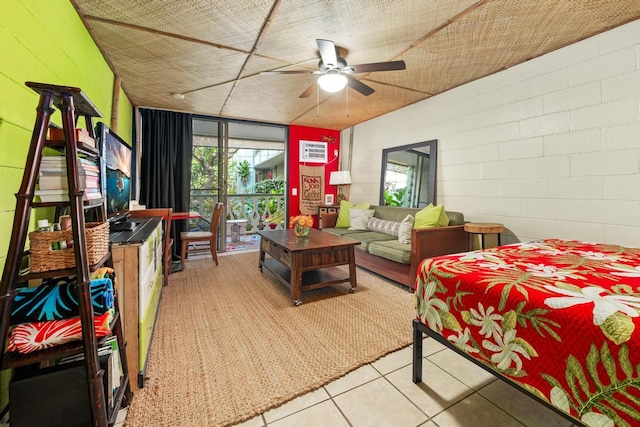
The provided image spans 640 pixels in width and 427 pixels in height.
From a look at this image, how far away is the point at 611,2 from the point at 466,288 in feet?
7.78

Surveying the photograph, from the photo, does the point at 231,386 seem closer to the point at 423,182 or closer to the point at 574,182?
the point at 574,182

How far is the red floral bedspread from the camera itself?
784 mm

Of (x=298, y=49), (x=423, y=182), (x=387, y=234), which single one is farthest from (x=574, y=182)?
(x=298, y=49)

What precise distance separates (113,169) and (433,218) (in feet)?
10.1

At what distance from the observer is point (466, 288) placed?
4.01 ft

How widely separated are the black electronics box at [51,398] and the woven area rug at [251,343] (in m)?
0.29

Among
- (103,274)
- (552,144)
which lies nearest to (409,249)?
(552,144)

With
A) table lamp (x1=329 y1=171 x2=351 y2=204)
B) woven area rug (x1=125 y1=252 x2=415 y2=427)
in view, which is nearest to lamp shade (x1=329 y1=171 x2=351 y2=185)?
table lamp (x1=329 y1=171 x2=351 y2=204)

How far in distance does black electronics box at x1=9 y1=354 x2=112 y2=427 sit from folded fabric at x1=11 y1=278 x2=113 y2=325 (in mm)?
231

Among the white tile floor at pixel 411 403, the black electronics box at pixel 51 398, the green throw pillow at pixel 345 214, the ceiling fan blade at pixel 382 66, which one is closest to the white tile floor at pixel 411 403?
the white tile floor at pixel 411 403

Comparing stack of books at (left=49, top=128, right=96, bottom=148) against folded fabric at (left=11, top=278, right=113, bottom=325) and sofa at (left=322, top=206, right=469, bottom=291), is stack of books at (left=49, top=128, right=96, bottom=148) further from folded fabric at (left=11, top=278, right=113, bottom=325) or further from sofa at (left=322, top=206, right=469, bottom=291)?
sofa at (left=322, top=206, right=469, bottom=291)

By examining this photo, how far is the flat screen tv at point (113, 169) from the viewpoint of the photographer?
1627 millimetres

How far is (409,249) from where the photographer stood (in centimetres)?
297

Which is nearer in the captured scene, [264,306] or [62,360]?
[62,360]
